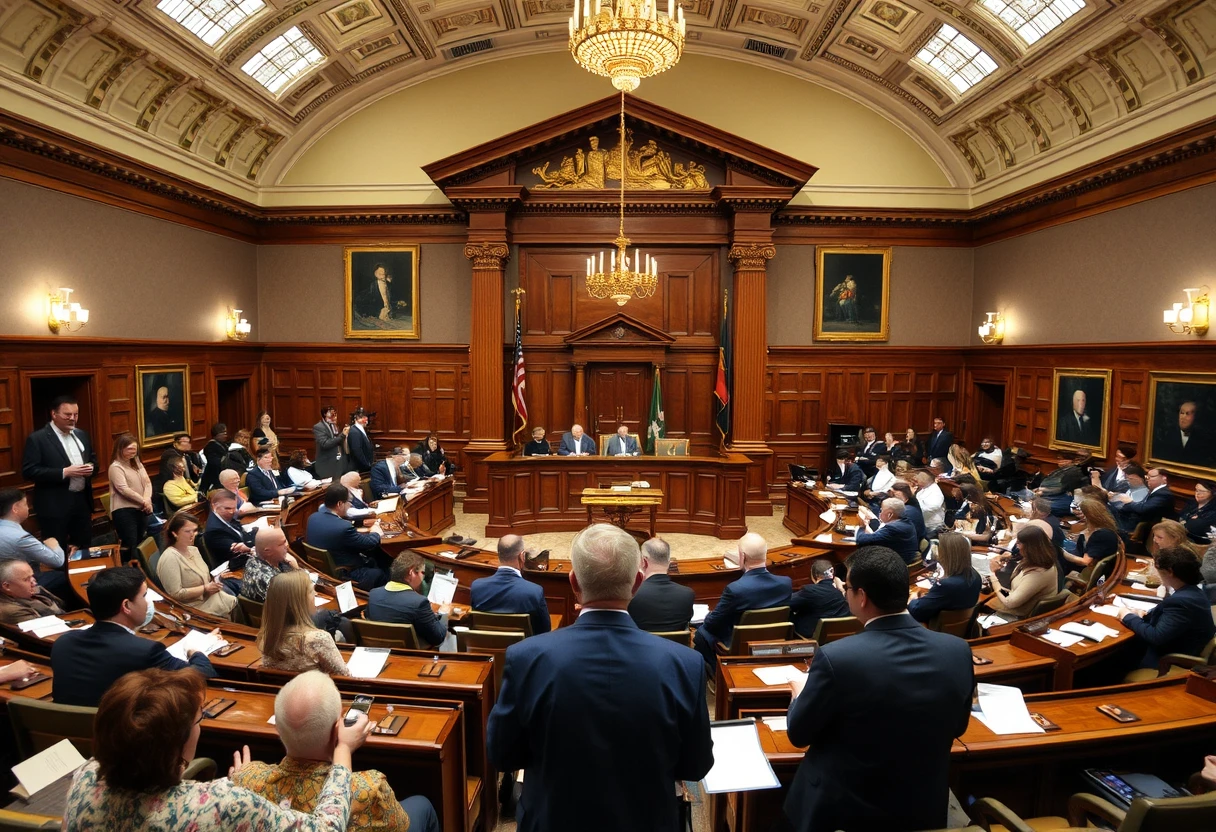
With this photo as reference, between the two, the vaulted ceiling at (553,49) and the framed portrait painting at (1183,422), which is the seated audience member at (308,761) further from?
the framed portrait painting at (1183,422)

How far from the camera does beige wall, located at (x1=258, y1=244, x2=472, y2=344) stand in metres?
13.4

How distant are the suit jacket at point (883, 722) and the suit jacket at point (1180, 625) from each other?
2.71 metres

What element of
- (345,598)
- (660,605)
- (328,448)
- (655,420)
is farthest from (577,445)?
(660,605)

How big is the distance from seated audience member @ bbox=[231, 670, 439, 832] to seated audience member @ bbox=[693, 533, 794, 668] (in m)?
2.80

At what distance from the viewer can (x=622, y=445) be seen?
445 inches

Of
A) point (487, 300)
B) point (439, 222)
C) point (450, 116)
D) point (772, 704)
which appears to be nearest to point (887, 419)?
point (487, 300)

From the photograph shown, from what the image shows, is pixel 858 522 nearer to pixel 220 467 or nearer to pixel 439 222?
pixel 220 467

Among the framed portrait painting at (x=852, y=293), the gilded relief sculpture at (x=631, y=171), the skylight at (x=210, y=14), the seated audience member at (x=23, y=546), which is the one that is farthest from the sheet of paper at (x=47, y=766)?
the framed portrait painting at (x=852, y=293)

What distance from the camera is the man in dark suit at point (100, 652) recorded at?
303 centimetres

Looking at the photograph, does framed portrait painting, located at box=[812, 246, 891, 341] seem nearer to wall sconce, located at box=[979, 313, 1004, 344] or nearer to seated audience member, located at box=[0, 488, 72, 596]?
wall sconce, located at box=[979, 313, 1004, 344]

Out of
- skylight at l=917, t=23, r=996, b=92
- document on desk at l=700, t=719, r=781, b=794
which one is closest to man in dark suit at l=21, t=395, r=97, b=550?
document on desk at l=700, t=719, r=781, b=794

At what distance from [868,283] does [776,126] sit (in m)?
3.53

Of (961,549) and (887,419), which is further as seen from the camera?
(887,419)

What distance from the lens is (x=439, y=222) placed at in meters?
13.2
